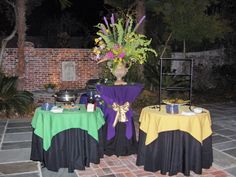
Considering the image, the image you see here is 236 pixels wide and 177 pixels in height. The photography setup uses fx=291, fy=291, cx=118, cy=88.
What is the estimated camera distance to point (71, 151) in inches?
160

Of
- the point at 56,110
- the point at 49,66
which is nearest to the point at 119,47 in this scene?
the point at 56,110

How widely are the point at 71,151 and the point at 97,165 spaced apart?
0.54 meters

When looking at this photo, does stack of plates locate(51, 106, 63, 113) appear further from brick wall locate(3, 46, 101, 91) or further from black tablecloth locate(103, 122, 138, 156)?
brick wall locate(3, 46, 101, 91)

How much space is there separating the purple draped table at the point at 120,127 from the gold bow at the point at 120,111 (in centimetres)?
3

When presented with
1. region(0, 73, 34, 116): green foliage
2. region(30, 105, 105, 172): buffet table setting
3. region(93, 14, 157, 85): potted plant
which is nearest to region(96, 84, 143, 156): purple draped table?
region(93, 14, 157, 85): potted plant

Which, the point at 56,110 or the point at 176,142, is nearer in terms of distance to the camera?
the point at 176,142

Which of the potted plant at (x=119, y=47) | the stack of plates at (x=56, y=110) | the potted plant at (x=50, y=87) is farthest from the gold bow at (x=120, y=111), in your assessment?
the potted plant at (x=50, y=87)

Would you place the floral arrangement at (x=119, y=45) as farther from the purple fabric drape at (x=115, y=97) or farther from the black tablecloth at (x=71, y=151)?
the black tablecloth at (x=71, y=151)

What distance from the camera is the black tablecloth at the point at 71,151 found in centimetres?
403

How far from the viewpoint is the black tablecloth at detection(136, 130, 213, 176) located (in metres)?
3.86

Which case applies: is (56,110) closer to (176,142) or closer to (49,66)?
(176,142)

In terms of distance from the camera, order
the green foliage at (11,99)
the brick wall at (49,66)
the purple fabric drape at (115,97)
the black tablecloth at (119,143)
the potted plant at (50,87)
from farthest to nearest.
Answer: the brick wall at (49,66) → the potted plant at (50,87) → the green foliage at (11,99) → the black tablecloth at (119,143) → the purple fabric drape at (115,97)

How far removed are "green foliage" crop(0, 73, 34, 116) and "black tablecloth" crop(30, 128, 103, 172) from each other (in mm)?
3985

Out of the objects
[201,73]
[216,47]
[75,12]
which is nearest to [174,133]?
[201,73]
